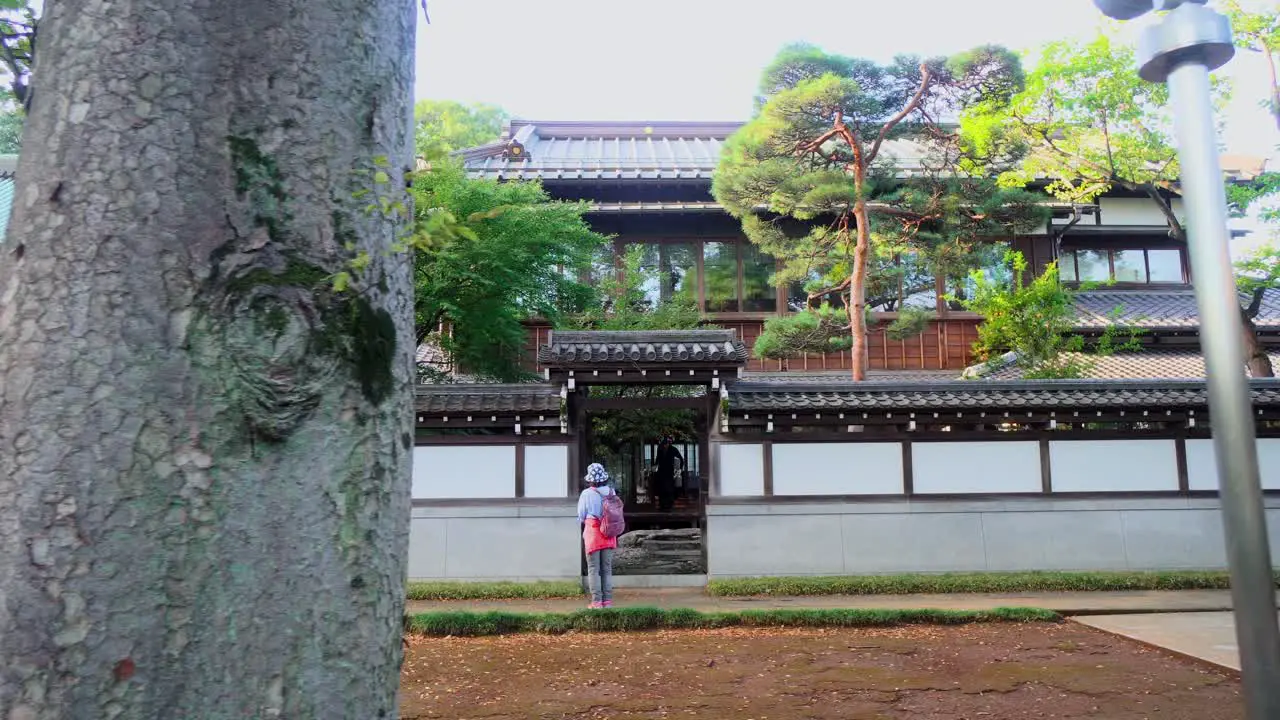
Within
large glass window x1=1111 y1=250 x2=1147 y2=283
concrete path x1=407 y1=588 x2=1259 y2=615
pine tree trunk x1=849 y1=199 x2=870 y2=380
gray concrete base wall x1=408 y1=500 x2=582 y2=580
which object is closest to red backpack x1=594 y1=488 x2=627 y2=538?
concrete path x1=407 y1=588 x2=1259 y2=615

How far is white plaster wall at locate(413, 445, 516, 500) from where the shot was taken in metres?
12.1

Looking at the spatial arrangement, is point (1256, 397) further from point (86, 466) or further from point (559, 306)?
point (86, 466)

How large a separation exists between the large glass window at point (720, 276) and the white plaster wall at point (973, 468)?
6.16m

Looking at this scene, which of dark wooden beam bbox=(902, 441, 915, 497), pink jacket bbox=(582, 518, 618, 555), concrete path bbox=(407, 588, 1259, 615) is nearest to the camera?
pink jacket bbox=(582, 518, 618, 555)

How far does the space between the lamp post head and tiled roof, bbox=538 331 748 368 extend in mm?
8981

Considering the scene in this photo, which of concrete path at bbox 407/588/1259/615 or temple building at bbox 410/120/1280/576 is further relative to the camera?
temple building at bbox 410/120/1280/576

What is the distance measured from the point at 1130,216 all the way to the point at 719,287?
10.3 meters

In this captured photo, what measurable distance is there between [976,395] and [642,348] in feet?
16.9

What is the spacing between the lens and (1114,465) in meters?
12.6

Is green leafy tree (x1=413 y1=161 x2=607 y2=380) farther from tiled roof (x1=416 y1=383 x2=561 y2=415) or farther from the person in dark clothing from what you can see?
the person in dark clothing

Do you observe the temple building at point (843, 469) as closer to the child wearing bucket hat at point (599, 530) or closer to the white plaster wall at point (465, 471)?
the white plaster wall at point (465, 471)

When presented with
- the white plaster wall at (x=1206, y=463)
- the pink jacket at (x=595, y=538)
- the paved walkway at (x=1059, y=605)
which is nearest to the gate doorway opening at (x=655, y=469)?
the paved walkway at (x=1059, y=605)

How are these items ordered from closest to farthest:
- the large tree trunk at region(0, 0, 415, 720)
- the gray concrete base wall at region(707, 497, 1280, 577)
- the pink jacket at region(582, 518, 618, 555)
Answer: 1. the large tree trunk at region(0, 0, 415, 720)
2. the pink jacket at region(582, 518, 618, 555)
3. the gray concrete base wall at region(707, 497, 1280, 577)

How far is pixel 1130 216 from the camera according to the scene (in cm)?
1959
